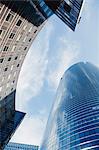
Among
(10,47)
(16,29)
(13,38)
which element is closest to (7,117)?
(10,47)

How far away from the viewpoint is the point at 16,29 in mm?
51844

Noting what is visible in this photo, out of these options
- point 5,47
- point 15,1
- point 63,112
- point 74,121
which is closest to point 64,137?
point 74,121

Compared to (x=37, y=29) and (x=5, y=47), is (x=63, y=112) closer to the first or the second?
(x=37, y=29)

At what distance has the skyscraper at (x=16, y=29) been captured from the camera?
1855 inches

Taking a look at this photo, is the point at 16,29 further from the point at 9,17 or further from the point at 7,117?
the point at 7,117

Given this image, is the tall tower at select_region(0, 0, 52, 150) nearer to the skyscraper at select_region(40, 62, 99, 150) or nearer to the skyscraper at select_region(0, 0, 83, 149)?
the skyscraper at select_region(0, 0, 83, 149)

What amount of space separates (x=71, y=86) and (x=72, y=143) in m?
79.7

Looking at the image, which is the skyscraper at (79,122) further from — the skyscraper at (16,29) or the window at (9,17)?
the window at (9,17)

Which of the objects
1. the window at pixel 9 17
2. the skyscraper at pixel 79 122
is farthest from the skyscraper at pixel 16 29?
the skyscraper at pixel 79 122

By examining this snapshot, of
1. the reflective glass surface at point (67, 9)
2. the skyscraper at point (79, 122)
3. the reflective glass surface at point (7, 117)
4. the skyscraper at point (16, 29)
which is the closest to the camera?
the skyscraper at point (16, 29)

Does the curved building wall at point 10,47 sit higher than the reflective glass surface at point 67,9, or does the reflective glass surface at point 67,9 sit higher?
the reflective glass surface at point 67,9

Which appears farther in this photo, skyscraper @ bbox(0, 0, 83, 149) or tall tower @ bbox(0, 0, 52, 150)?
skyscraper @ bbox(0, 0, 83, 149)

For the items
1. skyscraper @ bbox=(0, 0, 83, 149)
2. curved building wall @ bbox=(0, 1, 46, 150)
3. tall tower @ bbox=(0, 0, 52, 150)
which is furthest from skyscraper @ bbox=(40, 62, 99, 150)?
skyscraper @ bbox=(0, 0, 83, 149)

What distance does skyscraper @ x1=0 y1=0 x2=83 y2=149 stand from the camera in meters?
47.1
